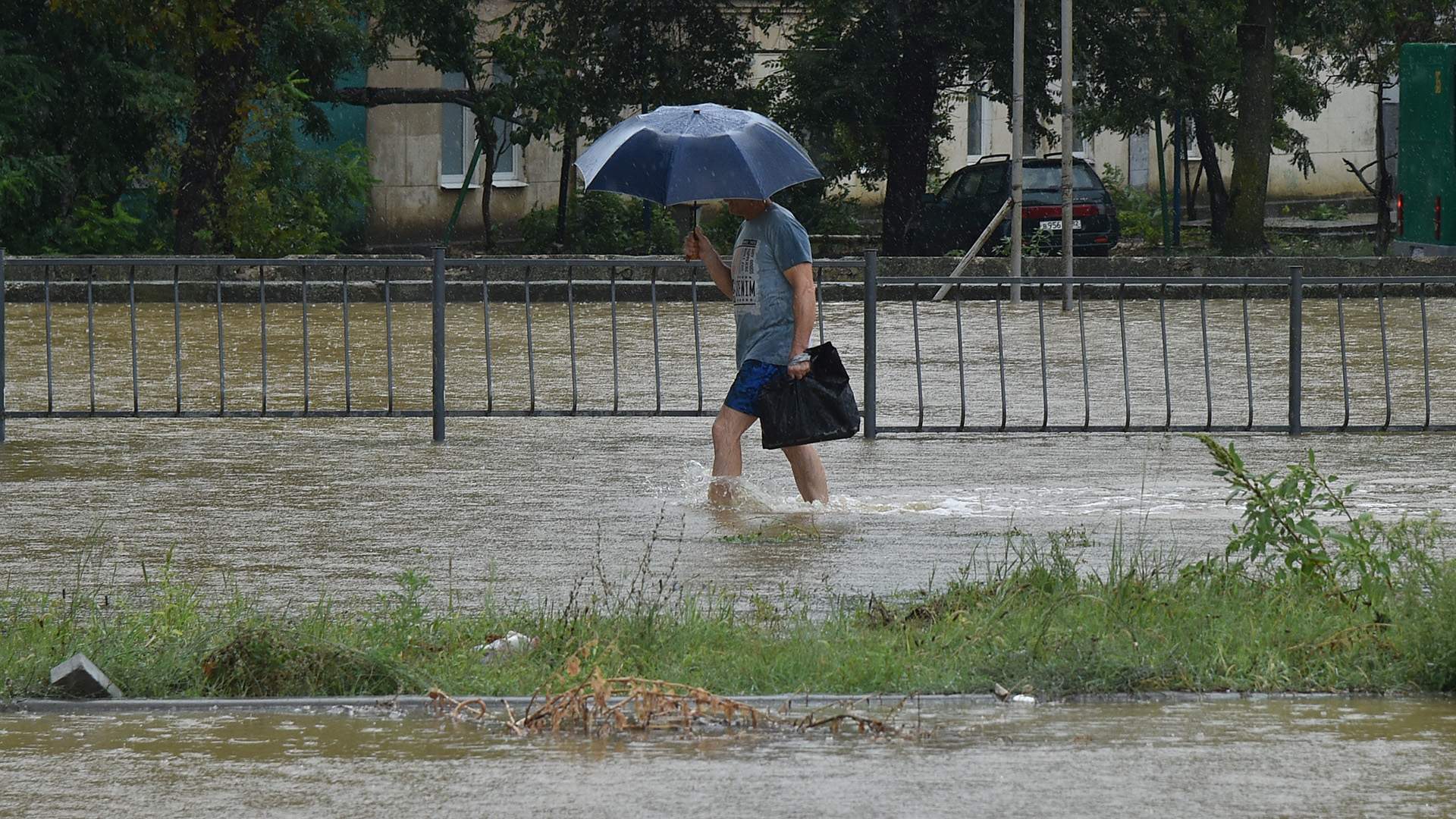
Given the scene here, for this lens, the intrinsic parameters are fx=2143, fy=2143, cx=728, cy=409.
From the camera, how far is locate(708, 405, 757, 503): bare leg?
9367 millimetres

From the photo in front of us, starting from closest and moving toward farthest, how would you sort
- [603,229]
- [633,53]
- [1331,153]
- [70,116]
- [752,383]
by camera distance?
[752,383], [70,116], [633,53], [603,229], [1331,153]

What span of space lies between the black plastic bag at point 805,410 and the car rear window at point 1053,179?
20159 mm

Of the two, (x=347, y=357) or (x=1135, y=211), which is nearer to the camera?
(x=347, y=357)

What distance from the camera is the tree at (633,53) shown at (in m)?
30.9

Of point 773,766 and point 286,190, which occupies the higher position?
point 286,190

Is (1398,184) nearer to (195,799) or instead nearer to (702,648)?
(702,648)

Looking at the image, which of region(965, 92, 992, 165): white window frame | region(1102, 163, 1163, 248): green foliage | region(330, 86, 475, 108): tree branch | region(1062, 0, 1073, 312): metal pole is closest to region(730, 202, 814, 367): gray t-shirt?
region(1062, 0, 1073, 312): metal pole

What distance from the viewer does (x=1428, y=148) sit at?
2169cm

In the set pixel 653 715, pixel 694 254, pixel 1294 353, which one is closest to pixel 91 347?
pixel 694 254

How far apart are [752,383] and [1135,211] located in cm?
2919

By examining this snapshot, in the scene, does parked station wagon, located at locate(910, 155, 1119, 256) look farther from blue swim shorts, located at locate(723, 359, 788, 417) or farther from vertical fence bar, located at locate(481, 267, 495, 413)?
blue swim shorts, located at locate(723, 359, 788, 417)

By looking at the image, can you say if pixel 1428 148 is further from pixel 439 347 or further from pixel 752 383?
pixel 752 383

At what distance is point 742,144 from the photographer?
30.4 feet

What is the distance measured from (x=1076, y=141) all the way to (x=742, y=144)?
33.6 m
